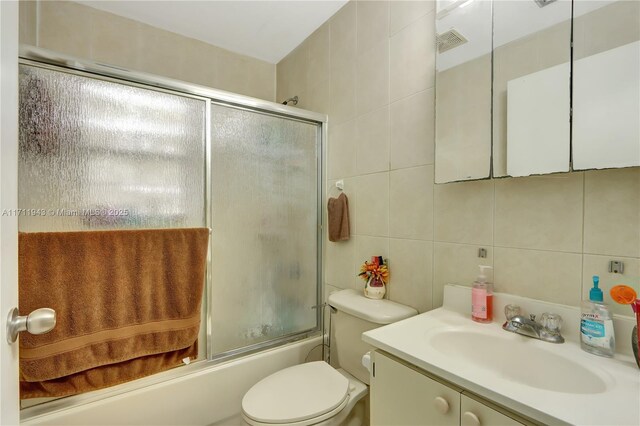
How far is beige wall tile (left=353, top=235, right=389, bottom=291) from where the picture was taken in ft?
4.53

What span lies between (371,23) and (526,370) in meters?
1.59

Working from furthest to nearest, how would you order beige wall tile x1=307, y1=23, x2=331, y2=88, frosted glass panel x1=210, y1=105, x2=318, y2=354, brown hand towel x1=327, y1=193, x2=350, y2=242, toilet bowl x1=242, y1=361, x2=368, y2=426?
beige wall tile x1=307, y1=23, x2=331, y2=88, brown hand towel x1=327, y1=193, x2=350, y2=242, frosted glass panel x1=210, y1=105, x2=318, y2=354, toilet bowl x1=242, y1=361, x2=368, y2=426

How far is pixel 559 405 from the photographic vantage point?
0.54 m

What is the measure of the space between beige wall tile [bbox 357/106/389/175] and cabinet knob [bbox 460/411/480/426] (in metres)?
0.98

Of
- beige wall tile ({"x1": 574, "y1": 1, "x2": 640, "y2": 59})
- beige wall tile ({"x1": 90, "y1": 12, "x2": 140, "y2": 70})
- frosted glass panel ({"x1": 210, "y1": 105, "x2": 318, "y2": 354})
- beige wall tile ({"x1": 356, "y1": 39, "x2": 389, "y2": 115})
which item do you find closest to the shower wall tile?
frosted glass panel ({"x1": 210, "y1": 105, "x2": 318, "y2": 354})

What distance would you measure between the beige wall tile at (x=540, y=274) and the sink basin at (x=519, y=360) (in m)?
0.16

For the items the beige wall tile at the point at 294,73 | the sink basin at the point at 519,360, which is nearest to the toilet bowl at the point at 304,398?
the sink basin at the point at 519,360

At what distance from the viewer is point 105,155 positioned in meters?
1.13

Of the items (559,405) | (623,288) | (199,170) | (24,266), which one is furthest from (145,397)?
(623,288)

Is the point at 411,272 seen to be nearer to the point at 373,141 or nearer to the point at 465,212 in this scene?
the point at 465,212

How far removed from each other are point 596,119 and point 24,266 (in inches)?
71.5

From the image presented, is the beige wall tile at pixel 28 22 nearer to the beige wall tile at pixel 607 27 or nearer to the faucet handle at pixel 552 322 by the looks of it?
the beige wall tile at pixel 607 27

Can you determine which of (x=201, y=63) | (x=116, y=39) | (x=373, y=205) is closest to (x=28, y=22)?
(x=116, y=39)

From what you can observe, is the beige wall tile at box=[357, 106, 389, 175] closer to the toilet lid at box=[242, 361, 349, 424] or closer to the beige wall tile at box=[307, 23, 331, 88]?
the beige wall tile at box=[307, 23, 331, 88]
